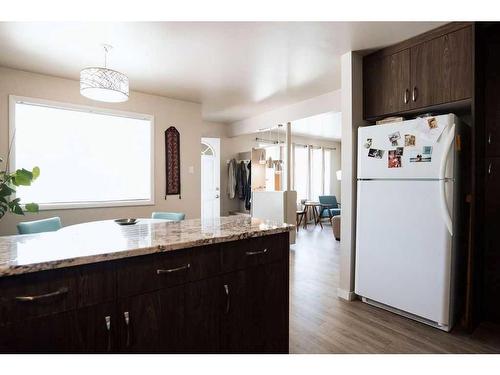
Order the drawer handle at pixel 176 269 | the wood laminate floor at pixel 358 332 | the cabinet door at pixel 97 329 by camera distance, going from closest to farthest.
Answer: the cabinet door at pixel 97 329 → the drawer handle at pixel 176 269 → the wood laminate floor at pixel 358 332

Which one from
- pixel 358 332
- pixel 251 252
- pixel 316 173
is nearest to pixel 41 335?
pixel 251 252

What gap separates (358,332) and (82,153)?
375 cm

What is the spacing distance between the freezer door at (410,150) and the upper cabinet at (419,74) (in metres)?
0.29

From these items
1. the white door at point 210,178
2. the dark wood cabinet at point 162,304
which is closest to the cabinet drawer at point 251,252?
the dark wood cabinet at point 162,304

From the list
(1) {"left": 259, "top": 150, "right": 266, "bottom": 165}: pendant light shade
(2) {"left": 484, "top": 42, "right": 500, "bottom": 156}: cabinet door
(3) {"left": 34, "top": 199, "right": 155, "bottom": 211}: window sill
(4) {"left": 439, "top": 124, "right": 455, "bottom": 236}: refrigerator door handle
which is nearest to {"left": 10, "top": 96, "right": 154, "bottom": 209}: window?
(3) {"left": 34, "top": 199, "right": 155, "bottom": 211}: window sill

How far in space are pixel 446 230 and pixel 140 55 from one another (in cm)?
311

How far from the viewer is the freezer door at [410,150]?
6.70 ft

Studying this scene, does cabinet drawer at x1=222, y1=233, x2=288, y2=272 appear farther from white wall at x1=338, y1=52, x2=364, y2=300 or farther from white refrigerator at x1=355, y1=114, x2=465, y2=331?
white wall at x1=338, y1=52, x2=364, y2=300

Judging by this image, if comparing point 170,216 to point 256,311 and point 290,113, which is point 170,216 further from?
point 290,113

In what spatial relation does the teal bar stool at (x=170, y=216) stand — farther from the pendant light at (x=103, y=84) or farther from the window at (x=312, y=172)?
the window at (x=312, y=172)

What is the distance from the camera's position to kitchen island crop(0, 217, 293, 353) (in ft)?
3.07

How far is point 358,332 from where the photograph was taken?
2123 millimetres
